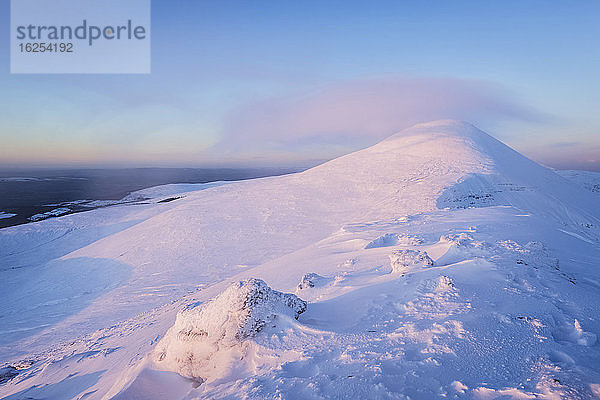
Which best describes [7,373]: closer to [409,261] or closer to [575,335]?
[409,261]

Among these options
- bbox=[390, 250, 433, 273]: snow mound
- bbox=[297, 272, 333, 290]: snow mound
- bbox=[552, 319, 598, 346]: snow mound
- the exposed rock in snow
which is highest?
bbox=[390, 250, 433, 273]: snow mound

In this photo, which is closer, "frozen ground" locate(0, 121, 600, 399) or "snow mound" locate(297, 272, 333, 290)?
"frozen ground" locate(0, 121, 600, 399)

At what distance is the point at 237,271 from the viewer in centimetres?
1205

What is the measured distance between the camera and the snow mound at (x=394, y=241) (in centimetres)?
787

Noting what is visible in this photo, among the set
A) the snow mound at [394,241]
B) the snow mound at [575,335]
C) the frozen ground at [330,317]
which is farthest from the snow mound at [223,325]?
the snow mound at [394,241]

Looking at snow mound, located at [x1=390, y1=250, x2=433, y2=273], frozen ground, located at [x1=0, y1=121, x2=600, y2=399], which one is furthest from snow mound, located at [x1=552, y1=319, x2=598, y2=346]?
snow mound, located at [x1=390, y1=250, x2=433, y2=273]

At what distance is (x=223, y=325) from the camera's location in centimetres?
347

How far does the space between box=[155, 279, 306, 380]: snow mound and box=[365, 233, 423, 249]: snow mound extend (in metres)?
5.04

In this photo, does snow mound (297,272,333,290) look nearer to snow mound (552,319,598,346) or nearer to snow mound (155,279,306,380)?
snow mound (155,279,306,380)

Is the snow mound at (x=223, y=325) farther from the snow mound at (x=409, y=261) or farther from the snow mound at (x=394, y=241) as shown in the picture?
the snow mound at (x=394, y=241)

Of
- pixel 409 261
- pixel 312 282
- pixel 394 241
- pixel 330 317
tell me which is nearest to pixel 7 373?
pixel 312 282

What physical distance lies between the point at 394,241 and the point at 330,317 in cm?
531

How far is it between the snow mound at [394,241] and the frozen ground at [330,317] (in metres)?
0.06

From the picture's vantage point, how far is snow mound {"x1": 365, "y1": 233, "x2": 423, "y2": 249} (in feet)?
25.8
